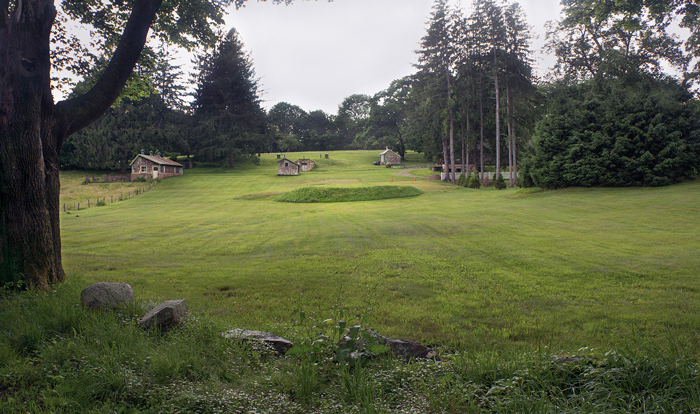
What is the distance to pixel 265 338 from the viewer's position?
162 inches

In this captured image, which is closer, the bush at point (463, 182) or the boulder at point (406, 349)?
the boulder at point (406, 349)

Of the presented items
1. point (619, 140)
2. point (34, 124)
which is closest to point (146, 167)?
point (34, 124)

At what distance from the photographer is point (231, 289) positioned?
6.94 meters

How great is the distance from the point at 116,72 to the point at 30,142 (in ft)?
5.97

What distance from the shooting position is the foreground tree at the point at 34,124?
18.3ft

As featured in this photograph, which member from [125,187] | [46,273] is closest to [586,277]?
[46,273]

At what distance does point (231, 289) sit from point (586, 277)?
7.13 metres

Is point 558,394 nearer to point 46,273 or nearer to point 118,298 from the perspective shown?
point 118,298

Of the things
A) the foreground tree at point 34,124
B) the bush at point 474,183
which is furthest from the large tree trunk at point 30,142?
the bush at point 474,183

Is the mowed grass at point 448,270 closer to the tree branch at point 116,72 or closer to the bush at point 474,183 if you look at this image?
the tree branch at point 116,72

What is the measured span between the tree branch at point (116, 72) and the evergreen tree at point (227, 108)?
5208cm

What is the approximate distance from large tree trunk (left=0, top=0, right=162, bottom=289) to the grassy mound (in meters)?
22.6

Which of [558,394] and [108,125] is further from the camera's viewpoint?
[108,125]

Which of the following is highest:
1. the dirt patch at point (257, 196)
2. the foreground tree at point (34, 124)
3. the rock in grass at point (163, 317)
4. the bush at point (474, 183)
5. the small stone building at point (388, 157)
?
the small stone building at point (388, 157)
